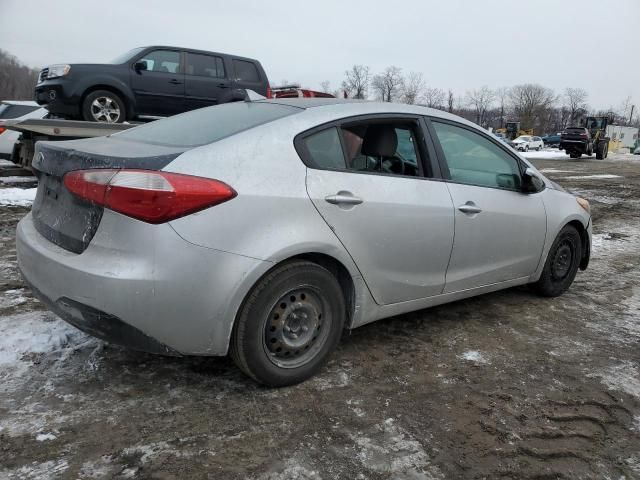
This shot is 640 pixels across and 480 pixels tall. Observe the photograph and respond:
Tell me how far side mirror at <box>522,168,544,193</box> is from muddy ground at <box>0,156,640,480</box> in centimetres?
104

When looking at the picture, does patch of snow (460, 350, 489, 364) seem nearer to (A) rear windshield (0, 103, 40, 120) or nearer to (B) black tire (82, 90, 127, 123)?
(B) black tire (82, 90, 127, 123)

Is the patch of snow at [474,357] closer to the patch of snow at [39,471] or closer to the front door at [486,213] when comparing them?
the front door at [486,213]

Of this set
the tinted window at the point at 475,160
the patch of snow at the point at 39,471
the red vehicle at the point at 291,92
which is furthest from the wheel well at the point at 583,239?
the red vehicle at the point at 291,92

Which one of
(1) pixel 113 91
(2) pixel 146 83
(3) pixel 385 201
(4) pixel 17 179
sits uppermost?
(2) pixel 146 83

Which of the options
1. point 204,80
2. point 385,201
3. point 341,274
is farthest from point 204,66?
point 341,274

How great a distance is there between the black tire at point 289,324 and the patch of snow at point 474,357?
0.93 m

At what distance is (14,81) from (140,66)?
92134 millimetres

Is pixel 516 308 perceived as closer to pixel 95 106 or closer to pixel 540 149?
pixel 95 106

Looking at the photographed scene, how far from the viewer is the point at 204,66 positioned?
9.33m

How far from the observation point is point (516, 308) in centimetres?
434

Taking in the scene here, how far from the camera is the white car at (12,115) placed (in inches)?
402

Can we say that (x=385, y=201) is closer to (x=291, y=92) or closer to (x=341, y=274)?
(x=341, y=274)

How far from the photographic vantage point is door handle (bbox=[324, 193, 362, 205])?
2.79 m

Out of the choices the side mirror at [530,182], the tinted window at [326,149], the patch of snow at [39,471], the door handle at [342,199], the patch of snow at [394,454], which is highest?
the tinted window at [326,149]
